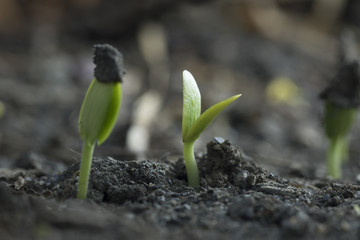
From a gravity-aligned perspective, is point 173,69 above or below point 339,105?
above

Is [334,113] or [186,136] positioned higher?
[334,113]

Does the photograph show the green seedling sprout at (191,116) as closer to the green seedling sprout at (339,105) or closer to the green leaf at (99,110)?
the green leaf at (99,110)

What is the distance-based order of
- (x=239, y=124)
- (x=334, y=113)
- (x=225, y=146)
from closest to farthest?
(x=225, y=146), (x=334, y=113), (x=239, y=124)

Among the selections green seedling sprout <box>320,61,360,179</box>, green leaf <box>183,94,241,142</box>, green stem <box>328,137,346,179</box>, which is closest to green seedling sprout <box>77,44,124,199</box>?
green leaf <box>183,94,241,142</box>

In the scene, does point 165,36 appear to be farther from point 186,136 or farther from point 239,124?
point 186,136

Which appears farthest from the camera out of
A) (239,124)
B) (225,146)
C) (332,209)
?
(239,124)

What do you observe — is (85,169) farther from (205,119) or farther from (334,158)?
(334,158)

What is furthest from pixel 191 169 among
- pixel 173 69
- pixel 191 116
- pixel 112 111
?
pixel 173 69

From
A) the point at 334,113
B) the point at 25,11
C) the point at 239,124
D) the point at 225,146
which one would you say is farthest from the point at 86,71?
the point at 225,146

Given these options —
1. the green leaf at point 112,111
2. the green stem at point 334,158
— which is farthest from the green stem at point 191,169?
the green stem at point 334,158
